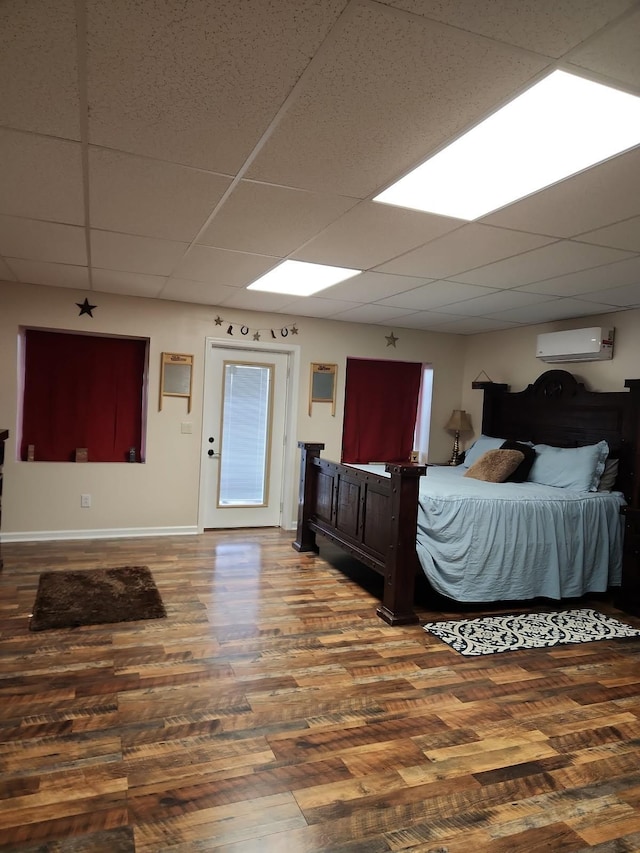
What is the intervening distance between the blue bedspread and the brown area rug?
1.95 metres

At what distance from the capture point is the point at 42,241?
11.8 ft

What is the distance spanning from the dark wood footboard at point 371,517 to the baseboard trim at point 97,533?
49.3 inches

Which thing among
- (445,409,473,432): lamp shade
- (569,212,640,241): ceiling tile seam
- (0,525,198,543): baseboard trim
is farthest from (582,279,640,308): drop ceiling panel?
(0,525,198,543): baseboard trim

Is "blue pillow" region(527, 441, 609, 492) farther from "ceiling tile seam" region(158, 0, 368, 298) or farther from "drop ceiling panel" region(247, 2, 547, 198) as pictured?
"ceiling tile seam" region(158, 0, 368, 298)

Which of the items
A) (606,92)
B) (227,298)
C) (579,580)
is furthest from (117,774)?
(227,298)

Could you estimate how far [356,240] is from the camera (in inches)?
127

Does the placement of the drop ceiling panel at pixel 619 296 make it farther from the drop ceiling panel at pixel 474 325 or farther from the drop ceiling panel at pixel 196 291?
the drop ceiling panel at pixel 196 291

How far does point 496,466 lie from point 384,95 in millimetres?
3845

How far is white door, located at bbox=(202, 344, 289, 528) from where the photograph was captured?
5.95 meters

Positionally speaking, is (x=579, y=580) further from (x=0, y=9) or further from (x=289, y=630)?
(x=0, y=9)

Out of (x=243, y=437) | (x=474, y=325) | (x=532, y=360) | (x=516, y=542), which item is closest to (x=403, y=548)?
(x=516, y=542)

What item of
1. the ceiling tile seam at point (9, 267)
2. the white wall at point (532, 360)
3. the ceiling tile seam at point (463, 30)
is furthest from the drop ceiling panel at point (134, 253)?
the white wall at point (532, 360)

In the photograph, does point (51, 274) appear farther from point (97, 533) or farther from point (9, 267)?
point (97, 533)

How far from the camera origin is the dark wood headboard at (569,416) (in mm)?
4660
